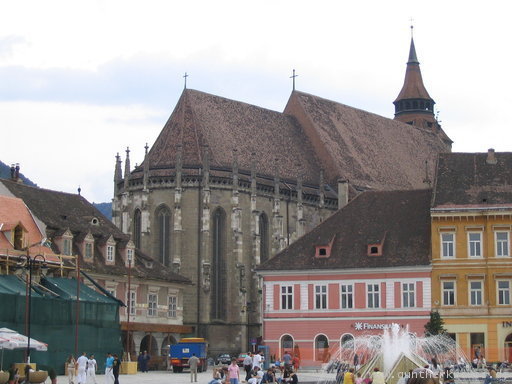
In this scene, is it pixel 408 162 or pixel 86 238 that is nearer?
pixel 86 238

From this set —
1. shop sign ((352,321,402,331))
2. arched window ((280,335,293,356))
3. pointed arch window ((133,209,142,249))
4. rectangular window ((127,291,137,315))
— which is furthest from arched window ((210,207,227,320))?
shop sign ((352,321,402,331))

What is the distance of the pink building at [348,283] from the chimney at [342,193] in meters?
26.2

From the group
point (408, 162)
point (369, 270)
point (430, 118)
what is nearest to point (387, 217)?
point (369, 270)

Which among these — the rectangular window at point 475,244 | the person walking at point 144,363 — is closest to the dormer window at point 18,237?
the person walking at point 144,363

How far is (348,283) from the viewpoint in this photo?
70250 mm

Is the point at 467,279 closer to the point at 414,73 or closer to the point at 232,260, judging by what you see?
the point at 232,260

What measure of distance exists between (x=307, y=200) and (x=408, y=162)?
66.2ft

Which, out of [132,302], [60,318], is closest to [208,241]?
[132,302]

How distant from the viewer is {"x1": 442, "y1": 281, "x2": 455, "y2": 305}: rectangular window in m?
67.9

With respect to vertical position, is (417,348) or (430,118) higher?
(430,118)

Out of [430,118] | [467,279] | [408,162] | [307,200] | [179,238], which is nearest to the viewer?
[467,279]

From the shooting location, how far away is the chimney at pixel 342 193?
99.6 metres

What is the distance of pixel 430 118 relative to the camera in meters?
134

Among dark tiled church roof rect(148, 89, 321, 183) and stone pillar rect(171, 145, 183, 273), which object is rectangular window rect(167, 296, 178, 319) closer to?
stone pillar rect(171, 145, 183, 273)
